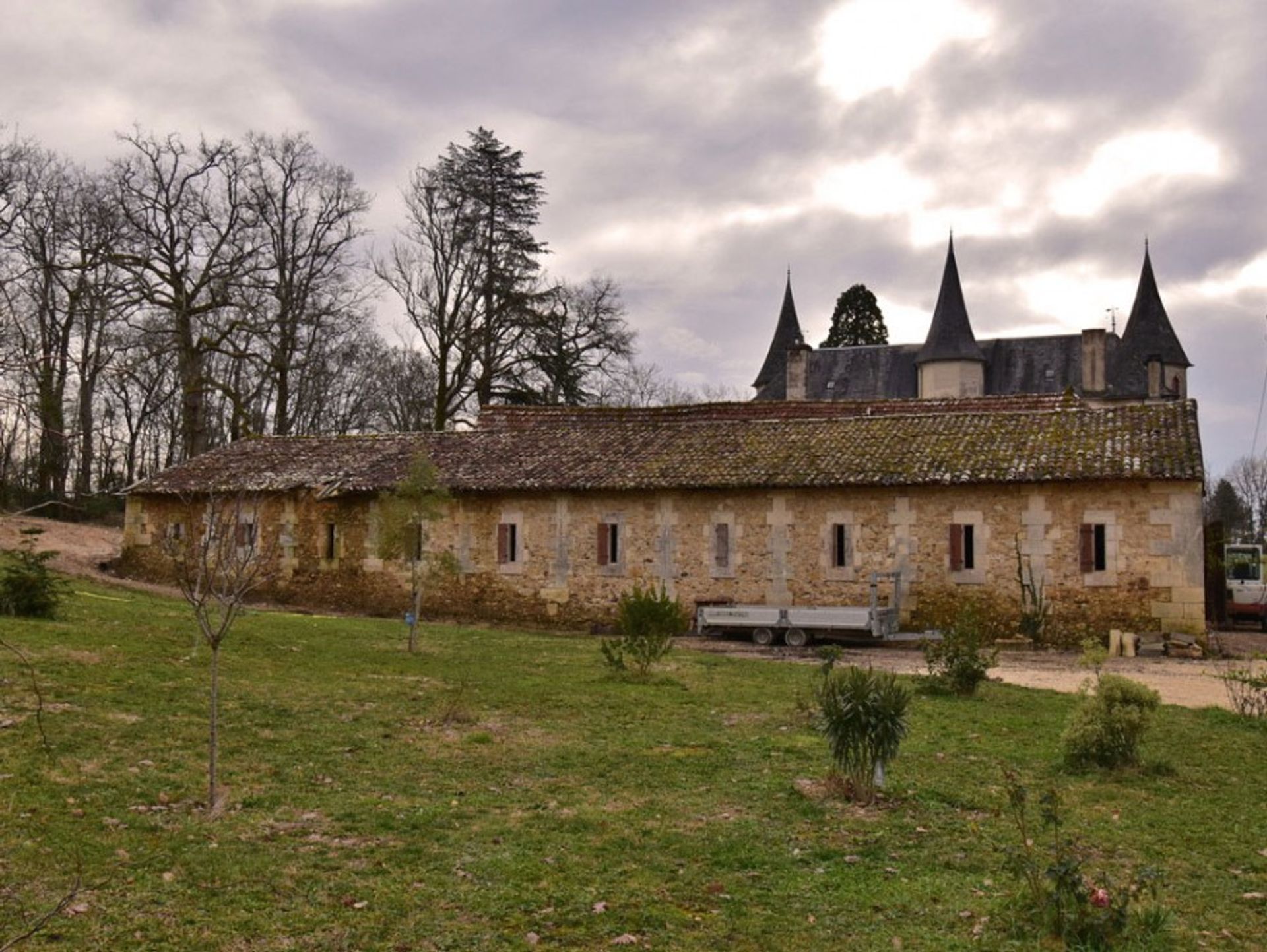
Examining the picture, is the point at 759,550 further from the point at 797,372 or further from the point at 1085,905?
the point at 797,372

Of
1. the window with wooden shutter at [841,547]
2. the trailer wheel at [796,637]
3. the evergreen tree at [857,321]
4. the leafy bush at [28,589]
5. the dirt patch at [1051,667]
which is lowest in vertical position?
the dirt patch at [1051,667]

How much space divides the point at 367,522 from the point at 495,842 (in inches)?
773

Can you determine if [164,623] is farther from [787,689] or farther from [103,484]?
[103,484]

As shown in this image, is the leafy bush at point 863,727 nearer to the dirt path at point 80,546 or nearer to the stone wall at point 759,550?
the stone wall at point 759,550

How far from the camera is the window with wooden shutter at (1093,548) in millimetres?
20922

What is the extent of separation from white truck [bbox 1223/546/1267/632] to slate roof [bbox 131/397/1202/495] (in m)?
8.58

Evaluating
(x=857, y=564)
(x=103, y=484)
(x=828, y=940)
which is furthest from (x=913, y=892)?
(x=103, y=484)

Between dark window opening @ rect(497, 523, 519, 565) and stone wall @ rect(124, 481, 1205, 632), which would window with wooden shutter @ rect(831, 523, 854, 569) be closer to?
stone wall @ rect(124, 481, 1205, 632)

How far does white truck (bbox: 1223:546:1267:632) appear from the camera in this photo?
2969cm

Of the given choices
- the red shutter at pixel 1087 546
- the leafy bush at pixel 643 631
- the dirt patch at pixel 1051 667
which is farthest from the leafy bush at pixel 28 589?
the red shutter at pixel 1087 546

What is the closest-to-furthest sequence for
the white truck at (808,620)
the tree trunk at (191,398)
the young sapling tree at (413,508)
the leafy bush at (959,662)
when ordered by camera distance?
the leafy bush at (959,662)
the young sapling tree at (413,508)
the white truck at (808,620)
the tree trunk at (191,398)

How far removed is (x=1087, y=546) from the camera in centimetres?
2098

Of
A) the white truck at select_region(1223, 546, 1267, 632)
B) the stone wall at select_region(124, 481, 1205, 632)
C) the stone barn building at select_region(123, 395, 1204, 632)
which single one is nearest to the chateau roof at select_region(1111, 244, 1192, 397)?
the white truck at select_region(1223, 546, 1267, 632)

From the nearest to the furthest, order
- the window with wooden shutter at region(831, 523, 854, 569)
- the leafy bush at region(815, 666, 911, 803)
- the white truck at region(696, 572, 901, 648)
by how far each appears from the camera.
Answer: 1. the leafy bush at region(815, 666, 911, 803)
2. the white truck at region(696, 572, 901, 648)
3. the window with wooden shutter at region(831, 523, 854, 569)
